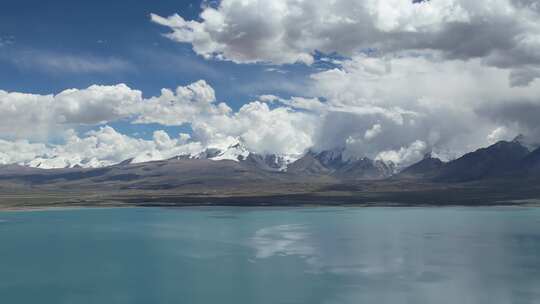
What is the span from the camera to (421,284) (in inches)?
2768

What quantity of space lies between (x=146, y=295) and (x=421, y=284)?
111 ft

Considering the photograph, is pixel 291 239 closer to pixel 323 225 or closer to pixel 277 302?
pixel 323 225

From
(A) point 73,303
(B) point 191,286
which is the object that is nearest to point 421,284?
(B) point 191,286

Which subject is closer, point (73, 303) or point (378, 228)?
point (73, 303)

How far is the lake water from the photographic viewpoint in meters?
66.1

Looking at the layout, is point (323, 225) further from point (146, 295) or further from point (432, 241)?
point (146, 295)

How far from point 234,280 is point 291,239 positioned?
4622 centimetres

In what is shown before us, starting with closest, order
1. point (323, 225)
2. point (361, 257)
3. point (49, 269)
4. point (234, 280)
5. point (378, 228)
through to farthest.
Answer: point (234, 280) < point (49, 269) < point (361, 257) < point (378, 228) < point (323, 225)

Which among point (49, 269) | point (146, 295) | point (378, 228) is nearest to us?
point (146, 295)

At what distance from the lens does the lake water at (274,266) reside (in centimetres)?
6606

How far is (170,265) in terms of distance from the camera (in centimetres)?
8825

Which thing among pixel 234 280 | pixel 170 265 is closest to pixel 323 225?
pixel 170 265

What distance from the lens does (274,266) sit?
84.4 m

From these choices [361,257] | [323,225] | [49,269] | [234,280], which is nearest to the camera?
[234,280]
